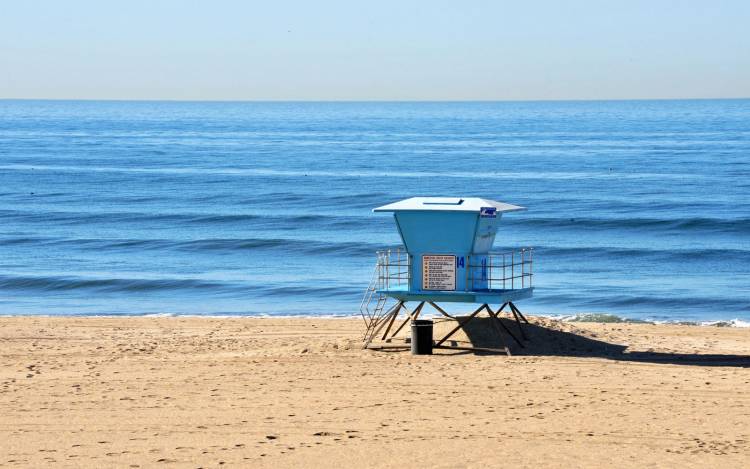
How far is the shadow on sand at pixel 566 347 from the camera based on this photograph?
18312 millimetres

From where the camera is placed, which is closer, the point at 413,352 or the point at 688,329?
the point at 413,352

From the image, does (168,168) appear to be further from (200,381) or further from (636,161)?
(200,381)

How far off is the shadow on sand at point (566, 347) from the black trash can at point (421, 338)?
0.97m

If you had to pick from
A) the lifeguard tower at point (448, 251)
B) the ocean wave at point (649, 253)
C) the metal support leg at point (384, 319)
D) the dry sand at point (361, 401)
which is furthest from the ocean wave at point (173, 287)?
the ocean wave at point (649, 253)

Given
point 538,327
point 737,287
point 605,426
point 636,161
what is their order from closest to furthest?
point 605,426 < point 538,327 < point 737,287 < point 636,161

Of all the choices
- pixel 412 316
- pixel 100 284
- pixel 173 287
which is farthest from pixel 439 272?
pixel 100 284

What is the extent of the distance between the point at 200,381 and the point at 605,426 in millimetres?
5930

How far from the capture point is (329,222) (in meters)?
46.0

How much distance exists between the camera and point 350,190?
196 ft

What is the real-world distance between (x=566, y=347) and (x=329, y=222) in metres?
27.3

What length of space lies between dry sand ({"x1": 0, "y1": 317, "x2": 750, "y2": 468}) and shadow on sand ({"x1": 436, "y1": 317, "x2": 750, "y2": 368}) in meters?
0.05

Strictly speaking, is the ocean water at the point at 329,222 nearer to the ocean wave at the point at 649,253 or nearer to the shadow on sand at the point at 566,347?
the ocean wave at the point at 649,253

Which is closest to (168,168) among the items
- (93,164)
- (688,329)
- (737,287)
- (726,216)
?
(93,164)

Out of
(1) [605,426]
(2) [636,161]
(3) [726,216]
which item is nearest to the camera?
(1) [605,426]
